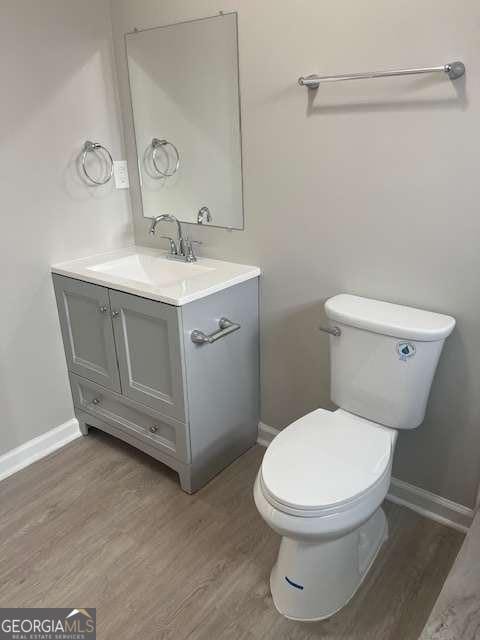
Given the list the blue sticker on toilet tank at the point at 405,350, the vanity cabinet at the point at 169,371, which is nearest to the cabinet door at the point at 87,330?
the vanity cabinet at the point at 169,371

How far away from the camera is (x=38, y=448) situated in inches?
88.0

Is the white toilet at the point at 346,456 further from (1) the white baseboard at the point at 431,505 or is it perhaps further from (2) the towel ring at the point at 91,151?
(2) the towel ring at the point at 91,151

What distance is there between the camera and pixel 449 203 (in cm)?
152

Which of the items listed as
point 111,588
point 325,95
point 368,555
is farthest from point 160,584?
point 325,95

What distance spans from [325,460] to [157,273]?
1180mm

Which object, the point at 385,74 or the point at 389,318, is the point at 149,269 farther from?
the point at 385,74

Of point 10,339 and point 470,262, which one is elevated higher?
point 470,262

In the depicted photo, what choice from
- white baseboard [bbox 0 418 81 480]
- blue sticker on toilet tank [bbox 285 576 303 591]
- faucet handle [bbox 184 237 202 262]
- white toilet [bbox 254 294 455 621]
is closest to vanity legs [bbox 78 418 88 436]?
white baseboard [bbox 0 418 81 480]

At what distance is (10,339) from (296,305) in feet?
3.95

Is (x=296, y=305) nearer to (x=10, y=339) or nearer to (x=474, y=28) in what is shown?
(x=474, y=28)

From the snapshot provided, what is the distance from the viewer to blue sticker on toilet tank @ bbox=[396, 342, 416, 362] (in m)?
1.54

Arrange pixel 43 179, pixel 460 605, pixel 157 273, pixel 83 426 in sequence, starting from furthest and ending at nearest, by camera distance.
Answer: pixel 83 426
pixel 157 273
pixel 43 179
pixel 460 605

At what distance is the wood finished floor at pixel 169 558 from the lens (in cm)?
150

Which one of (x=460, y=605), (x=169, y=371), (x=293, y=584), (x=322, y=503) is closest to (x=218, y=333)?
(x=169, y=371)
